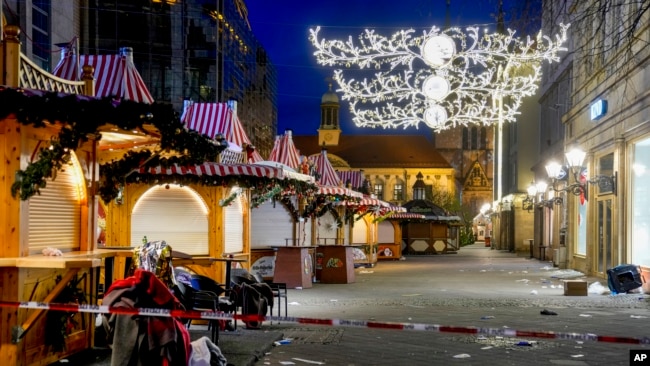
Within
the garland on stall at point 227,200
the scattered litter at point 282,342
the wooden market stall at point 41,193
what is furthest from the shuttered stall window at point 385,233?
the wooden market stall at point 41,193

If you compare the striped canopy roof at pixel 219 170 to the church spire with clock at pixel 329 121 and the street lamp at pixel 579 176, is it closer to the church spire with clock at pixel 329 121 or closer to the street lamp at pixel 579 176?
the street lamp at pixel 579 176

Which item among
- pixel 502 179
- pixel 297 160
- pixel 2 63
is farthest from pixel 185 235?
pixel 502 179

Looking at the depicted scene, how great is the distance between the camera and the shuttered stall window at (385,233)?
44.6 meters

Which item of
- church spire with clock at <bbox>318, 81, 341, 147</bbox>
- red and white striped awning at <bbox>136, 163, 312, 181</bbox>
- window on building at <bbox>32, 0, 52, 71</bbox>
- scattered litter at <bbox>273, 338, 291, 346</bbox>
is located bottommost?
scattered litter at <bbox>273, 338, 291, 346</bbox>

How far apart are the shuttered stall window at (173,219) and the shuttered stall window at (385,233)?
28.6m

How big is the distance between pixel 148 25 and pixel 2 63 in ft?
132

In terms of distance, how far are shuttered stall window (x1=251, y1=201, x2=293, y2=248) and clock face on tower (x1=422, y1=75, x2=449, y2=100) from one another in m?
7.95

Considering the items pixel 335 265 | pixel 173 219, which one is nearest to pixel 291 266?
pixel 335 265

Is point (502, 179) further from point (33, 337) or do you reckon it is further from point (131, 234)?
point (33, 337)

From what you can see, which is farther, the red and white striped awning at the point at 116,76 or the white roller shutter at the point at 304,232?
the white roller shutter at the point at 304,232

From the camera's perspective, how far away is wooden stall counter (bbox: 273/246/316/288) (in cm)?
2089

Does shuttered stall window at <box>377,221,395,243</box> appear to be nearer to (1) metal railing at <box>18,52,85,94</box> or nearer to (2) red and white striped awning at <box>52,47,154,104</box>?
(2) red and white striped awning at <box>52,47,154,104</box>

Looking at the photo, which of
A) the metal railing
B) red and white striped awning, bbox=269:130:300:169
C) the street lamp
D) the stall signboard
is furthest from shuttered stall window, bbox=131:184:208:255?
the street lamp

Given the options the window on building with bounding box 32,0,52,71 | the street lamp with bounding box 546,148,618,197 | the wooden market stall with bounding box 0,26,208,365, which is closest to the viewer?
the wooden market stall with bounding box 0,26,208,365
